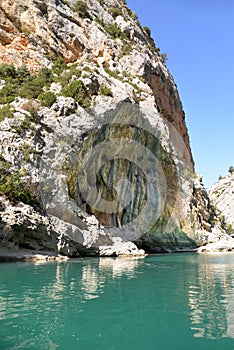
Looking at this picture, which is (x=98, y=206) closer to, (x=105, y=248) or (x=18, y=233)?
(x=105, y=248)

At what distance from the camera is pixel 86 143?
3034cm

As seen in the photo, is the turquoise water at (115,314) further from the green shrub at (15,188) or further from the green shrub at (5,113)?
the green shrub at (5,113)

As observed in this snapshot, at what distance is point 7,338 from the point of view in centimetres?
638

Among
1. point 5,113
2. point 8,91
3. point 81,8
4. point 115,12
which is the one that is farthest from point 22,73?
point 115,12

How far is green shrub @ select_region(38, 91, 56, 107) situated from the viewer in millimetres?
30625

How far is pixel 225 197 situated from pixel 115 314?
84721mm

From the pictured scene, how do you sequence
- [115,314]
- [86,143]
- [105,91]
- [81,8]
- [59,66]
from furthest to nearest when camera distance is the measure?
[81,8] → [59,66] → [105,91] → [86,143] → [115,314]

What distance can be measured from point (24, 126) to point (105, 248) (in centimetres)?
1190

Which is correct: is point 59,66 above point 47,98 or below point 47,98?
above

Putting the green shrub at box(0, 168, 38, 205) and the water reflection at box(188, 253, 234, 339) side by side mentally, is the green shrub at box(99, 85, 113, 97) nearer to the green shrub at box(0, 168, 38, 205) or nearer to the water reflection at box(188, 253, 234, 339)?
the green shrub at box(0, 168, 38, 205)

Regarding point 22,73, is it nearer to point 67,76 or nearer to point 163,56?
point 67,76

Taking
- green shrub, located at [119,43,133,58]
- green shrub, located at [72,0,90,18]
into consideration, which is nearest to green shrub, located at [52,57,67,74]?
green shrub, located at [119,43,133,58]

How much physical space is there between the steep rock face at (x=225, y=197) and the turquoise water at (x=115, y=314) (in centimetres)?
6277

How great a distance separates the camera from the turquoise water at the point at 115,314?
6.32 m
